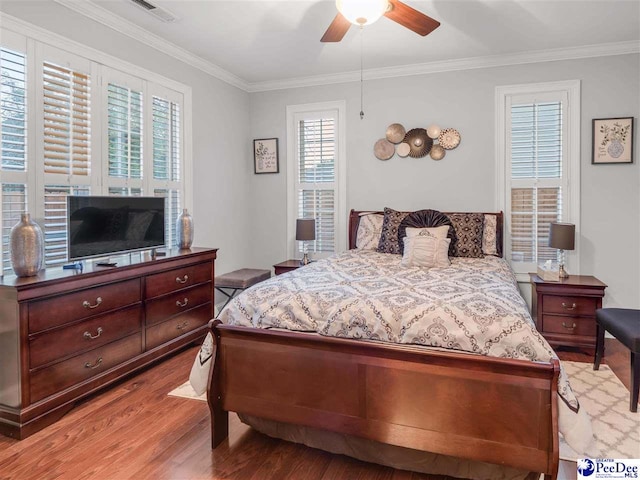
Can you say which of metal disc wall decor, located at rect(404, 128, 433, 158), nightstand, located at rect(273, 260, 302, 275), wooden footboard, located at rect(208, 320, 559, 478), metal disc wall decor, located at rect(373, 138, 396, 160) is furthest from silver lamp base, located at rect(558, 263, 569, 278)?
nightstand, located at rect(273, 260, 302, 275)

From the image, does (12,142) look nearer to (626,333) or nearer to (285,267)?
(285,267)

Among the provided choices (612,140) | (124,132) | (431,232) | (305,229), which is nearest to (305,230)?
(305,229)

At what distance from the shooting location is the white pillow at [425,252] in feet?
11.1

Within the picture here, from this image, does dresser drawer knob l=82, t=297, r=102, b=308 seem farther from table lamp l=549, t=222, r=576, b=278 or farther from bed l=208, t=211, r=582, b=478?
table lamp l=549, t=222, r=576, b=278

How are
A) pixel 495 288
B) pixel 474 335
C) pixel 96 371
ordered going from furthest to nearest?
pixel 96 371 < pixel 495 288 < pixel 474 335

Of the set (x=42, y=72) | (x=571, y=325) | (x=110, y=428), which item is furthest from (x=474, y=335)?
(x=42, y=72)

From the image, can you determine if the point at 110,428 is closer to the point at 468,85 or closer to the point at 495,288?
the point at 495,288

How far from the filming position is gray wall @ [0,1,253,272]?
3.41 m

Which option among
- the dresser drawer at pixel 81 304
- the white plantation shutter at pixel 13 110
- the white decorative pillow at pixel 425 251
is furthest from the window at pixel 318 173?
the white plantation shutter at pixel 13 110

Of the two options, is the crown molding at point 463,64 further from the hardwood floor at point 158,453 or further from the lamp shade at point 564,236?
the hardwood floor at point 158,453

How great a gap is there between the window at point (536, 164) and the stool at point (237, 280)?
8.49 ft

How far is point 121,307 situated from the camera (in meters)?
2.93

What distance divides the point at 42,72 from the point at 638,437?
4.19 m

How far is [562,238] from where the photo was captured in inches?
147
